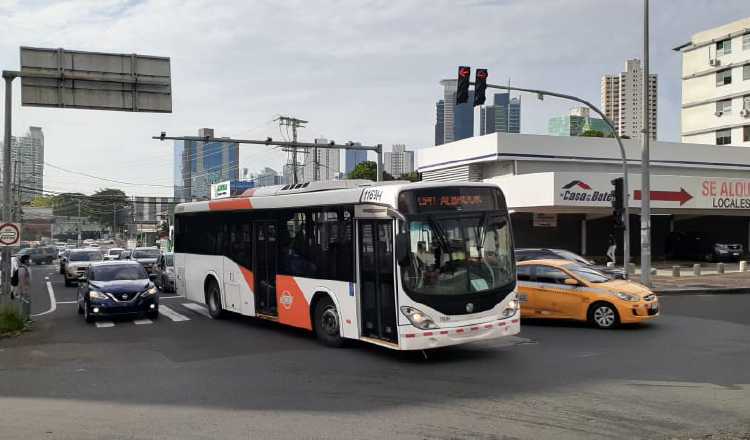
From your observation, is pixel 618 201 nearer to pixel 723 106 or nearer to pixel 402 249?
pixel 402 249

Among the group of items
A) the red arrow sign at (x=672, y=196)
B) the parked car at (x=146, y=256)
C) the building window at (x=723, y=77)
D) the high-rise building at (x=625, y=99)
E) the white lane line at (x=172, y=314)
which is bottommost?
→ the white lane line at (x=172, y=314)

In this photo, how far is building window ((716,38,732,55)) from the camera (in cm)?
6738

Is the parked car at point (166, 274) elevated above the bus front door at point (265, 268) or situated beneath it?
situated beneath

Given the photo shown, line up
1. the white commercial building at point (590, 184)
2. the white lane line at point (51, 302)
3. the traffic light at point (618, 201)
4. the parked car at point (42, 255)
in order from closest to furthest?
1. the white lane line at point (51, 302)
2. the traffic light at point (618, 201)
3. the white commercial building at point (590, 184)
4. the parked car at point (42, 255)

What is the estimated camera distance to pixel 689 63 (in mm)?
72312

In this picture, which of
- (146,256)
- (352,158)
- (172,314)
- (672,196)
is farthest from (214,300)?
(352,158)

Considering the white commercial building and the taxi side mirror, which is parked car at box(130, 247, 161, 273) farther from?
the taxi side mirror

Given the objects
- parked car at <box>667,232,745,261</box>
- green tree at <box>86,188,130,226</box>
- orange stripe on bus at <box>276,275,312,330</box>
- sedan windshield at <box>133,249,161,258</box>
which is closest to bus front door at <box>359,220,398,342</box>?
Result: orange stripe on bus at <box>276,275,312,330</box>

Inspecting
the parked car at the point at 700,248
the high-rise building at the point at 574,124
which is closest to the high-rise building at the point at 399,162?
the high-rise building at the point at 574,124

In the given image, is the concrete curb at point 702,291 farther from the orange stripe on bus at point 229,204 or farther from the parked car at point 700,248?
the parked car at point 700,248

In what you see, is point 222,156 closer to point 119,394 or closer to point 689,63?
point 689,63

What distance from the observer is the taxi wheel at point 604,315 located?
14445 millimetres

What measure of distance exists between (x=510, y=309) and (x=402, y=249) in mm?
2236

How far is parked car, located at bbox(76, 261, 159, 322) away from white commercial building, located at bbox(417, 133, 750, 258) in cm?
2426
